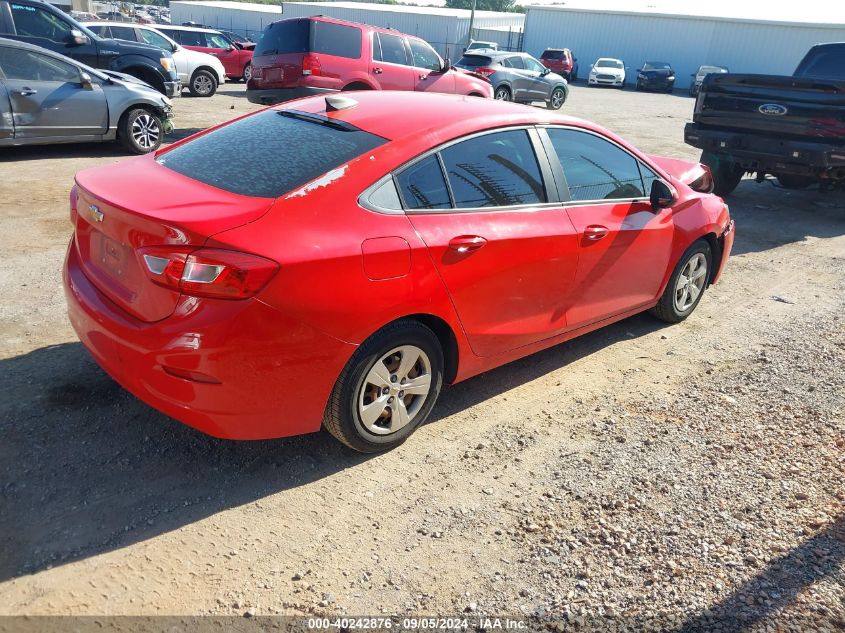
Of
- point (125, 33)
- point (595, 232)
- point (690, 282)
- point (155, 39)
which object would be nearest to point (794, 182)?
point (690, 282)

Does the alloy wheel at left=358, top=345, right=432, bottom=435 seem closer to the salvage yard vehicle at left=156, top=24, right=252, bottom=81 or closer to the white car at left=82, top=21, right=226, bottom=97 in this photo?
the white car at left=82, top=21, right=226, bottom=97

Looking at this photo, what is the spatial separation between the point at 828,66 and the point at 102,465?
11.3 meters

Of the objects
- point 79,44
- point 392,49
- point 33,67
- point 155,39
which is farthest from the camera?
point 155,39

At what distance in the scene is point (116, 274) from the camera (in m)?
3.14

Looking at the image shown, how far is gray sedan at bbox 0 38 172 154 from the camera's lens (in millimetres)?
8750

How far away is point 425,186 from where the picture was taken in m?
3.46

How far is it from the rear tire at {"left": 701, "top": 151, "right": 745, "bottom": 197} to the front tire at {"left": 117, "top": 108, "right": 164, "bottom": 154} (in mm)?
7775

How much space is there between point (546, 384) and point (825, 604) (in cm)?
194

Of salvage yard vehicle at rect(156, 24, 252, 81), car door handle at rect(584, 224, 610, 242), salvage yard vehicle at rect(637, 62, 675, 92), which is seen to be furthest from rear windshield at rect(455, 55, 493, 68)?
car door handle at rect(584, 224, 610, 242)

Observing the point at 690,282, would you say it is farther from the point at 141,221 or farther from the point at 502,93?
the point at 502,93

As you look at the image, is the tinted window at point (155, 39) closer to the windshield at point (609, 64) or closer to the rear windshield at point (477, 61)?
the rear windshield at point (477, 61)

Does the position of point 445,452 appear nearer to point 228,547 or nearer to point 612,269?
point 228,547

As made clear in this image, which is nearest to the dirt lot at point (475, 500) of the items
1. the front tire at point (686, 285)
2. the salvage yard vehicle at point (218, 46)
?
the front tire at point (686, 285)

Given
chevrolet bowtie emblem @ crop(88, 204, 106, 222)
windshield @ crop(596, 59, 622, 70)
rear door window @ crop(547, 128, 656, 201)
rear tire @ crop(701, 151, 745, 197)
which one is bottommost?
windshield @ crop(596, 59, 622, 70)
